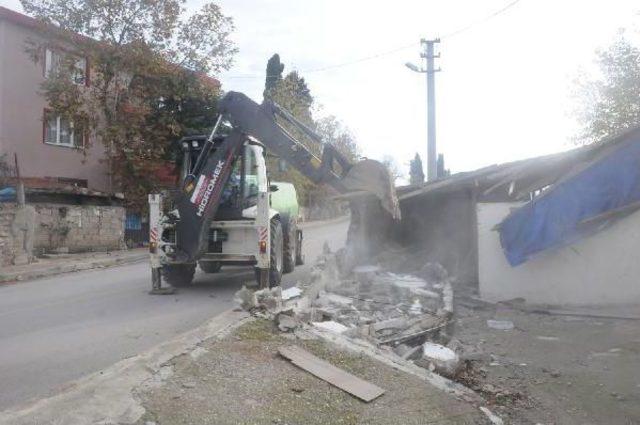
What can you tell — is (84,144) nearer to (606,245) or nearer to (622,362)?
(606,245)

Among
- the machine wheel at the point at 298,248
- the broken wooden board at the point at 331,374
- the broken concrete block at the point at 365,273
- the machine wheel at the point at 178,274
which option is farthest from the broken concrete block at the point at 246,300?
the machine wheel at the point at 298,248

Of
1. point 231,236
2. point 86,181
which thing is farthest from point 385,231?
point 86,181

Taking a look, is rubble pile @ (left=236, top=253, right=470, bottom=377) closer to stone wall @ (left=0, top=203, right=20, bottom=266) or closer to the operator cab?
the operator cab

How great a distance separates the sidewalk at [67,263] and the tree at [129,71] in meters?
4.01

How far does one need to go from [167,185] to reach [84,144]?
Result: 3651 mm

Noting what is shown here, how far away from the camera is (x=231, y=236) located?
10.6m

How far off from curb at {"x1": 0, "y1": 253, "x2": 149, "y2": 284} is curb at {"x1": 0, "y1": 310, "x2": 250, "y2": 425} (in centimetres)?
1101

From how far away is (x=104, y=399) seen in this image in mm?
4199

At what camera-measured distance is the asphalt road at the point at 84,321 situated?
595cm

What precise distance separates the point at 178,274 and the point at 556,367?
23.4ft

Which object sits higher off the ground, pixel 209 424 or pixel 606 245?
pixel 606 245

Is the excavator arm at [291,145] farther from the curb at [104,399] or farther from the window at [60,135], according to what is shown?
the window at [60,135]

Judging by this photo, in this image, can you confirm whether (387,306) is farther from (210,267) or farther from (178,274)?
(210,267)

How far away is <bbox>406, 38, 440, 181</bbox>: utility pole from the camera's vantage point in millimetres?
28172
